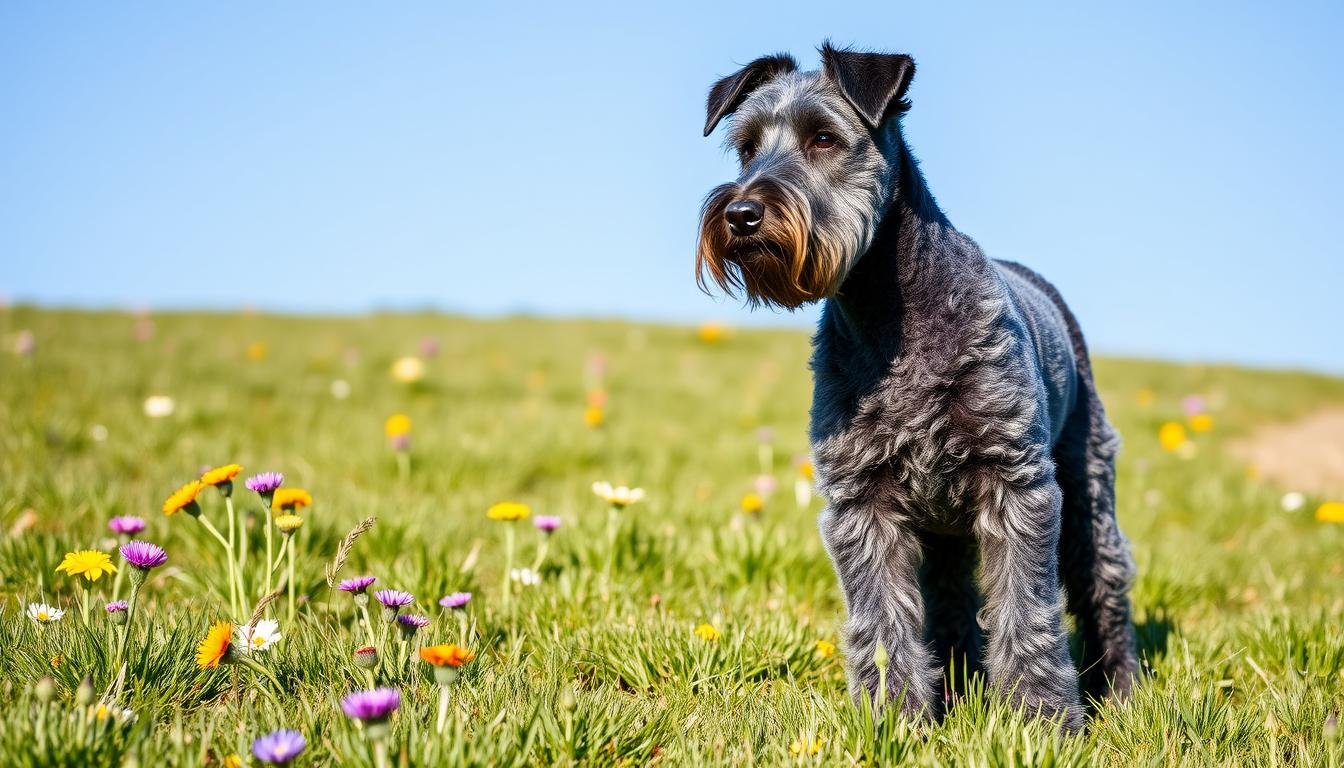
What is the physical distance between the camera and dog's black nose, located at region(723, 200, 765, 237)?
3.35 meters

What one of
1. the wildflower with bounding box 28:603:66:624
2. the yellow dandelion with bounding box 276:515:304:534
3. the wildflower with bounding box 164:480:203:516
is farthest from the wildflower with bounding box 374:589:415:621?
the wildflower with bounding box 28:603:66:624

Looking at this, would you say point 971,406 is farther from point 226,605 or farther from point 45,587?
point 45,587

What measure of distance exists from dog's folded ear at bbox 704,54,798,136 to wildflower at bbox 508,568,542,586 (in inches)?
85.8

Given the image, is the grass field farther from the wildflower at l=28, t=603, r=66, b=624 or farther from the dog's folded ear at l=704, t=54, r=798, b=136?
the dog's folded ear at l=704, t=54, r=798, b=136

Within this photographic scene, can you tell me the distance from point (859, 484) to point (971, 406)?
1.61ft

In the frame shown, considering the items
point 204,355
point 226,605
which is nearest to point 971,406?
point 226,605

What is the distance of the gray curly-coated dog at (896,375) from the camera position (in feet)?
10.8

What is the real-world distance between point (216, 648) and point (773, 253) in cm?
223

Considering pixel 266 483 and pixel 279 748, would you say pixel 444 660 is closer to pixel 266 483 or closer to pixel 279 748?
pixel 279 748

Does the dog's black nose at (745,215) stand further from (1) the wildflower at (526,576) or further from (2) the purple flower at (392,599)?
(1) the wildflower at (526,576)

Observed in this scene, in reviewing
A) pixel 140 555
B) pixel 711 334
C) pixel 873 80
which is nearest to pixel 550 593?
pixel 140 555

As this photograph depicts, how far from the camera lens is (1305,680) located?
349 centimetres

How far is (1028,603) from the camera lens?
10.7 ft

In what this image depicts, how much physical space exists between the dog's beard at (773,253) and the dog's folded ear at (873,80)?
0.45 m
